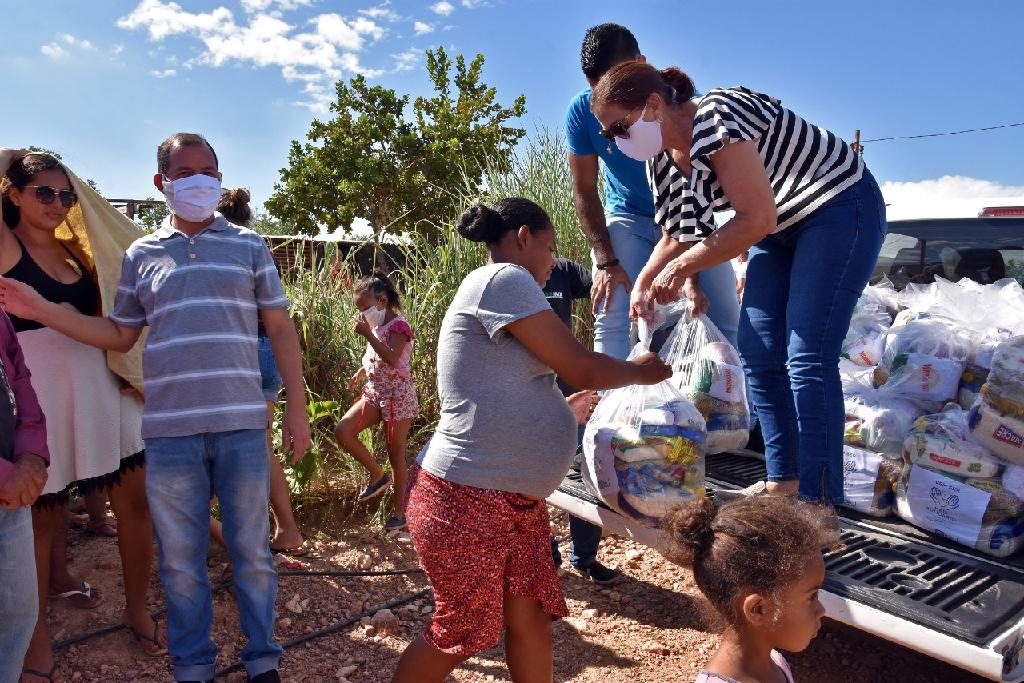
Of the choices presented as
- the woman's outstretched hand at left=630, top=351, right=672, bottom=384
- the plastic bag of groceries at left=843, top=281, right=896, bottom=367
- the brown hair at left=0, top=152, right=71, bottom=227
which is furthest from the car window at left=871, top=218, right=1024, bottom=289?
the brown hair at left=0, top=152, right=71, bottom=227

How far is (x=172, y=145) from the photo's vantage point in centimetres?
289

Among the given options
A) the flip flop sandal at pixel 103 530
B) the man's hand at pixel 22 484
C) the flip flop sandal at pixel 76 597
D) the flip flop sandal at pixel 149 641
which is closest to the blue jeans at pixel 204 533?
the flip flop sandal at pixel 149 641

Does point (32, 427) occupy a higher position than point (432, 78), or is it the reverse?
point (432, 78)

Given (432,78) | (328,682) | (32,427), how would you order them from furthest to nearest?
(432,78) < (328,682) < (32,427)

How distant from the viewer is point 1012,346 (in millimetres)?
2852

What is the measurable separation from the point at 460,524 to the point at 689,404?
111 centimetres

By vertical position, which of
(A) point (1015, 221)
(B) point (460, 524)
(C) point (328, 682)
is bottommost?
(C) point (328, 682)

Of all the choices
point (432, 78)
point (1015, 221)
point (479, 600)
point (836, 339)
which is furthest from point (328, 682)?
point (432, 78)

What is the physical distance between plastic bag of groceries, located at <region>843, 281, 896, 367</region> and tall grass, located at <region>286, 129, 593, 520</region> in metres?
2.10

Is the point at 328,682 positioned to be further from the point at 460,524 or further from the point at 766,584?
the point at 766,584

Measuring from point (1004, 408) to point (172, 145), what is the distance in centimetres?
307

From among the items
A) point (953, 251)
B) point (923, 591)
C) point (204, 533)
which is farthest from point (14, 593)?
point (953, 251)

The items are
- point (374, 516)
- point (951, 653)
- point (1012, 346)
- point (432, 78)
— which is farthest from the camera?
point (432, 78)

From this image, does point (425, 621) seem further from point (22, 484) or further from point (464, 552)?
point (22, 484)
